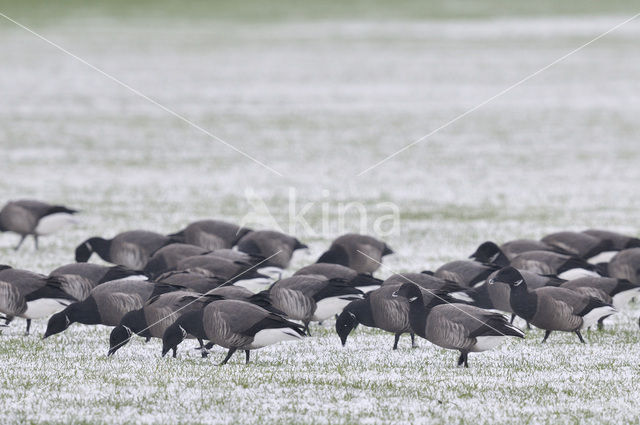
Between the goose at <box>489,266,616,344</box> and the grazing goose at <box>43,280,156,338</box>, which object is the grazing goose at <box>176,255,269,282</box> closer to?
the grazing goose at <box>43,280,156,338</box>

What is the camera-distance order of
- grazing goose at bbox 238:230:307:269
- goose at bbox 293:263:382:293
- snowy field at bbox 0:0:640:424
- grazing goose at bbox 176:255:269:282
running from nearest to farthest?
snowy field at bbox 0:0:640:424, goose at bbox 293:263:382:293, grazing goose at bbox 176:255:269:282, grazing goose at bbox 238:230:307:269

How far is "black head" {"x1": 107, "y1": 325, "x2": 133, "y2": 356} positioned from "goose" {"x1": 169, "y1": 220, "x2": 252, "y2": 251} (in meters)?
5.75

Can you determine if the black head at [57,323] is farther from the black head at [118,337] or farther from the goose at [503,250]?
the goose at [503,250]

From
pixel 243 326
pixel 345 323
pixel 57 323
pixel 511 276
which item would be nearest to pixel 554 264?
pixel 511 276

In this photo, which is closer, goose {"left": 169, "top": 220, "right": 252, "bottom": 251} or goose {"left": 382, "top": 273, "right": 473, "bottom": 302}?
goose {"left": 382, "top": 273, "right": 473, "bottom": 302}

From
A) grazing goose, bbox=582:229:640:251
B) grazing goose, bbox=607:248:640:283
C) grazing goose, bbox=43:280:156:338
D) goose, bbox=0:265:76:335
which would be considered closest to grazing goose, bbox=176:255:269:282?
grazing goose, bbox=43:280:156:338

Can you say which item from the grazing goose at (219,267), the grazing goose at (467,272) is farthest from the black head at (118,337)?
the grazing goose at (467,272)

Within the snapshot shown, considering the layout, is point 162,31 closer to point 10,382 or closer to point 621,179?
point 621,179

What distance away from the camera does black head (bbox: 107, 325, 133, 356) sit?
1269cm

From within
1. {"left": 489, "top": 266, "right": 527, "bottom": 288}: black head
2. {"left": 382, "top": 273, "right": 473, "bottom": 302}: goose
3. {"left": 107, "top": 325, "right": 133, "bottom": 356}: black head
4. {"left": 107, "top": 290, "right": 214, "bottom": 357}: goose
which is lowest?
{"left": 107, "top": 325, "right": 133, "bottom": 356}: black head

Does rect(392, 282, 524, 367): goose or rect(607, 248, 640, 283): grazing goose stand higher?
rect(607, 248, 640, 283): grazing goose

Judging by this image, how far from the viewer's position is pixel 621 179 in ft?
102

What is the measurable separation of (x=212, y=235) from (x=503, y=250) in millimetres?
5561

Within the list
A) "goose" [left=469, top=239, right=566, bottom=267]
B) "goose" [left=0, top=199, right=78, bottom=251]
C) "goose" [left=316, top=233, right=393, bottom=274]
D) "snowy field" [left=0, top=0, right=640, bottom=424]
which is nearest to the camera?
"snowy field" [left=0, top=0, right=640, bottom=424]
